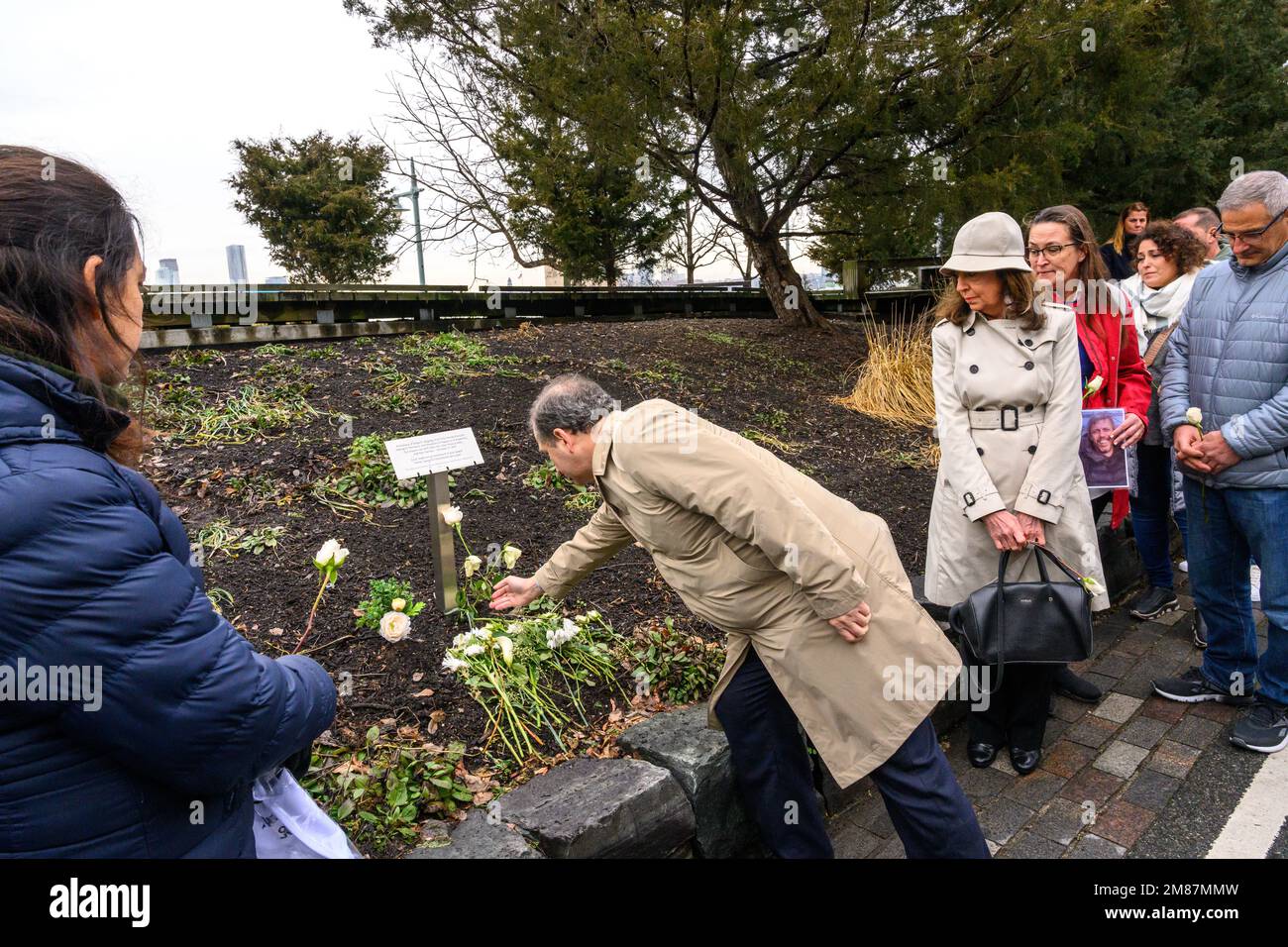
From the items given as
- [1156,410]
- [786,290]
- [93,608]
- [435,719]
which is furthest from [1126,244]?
[93,608]

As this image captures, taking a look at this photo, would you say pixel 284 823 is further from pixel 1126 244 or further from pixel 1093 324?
pixel 1126 244

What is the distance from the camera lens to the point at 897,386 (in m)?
7.27

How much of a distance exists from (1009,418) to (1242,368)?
1.11 m

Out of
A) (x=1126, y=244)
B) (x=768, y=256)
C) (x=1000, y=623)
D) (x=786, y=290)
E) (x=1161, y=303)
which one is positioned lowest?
(x=1000, y=623)

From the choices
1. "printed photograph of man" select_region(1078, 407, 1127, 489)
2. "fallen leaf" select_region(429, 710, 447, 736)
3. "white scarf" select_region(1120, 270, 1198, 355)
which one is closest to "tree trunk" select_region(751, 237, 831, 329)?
"white scarf" select_region(1120, 270, 1198, 355)

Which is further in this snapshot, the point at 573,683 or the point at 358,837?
the point at 573,683

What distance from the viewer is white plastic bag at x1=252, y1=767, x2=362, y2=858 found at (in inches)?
60.4

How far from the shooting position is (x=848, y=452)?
19.6ft

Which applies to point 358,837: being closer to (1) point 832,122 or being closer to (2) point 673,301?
(1) point 832,122

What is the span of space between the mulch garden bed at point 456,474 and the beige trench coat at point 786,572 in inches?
38.8

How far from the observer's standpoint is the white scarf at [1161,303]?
14.3 ft
